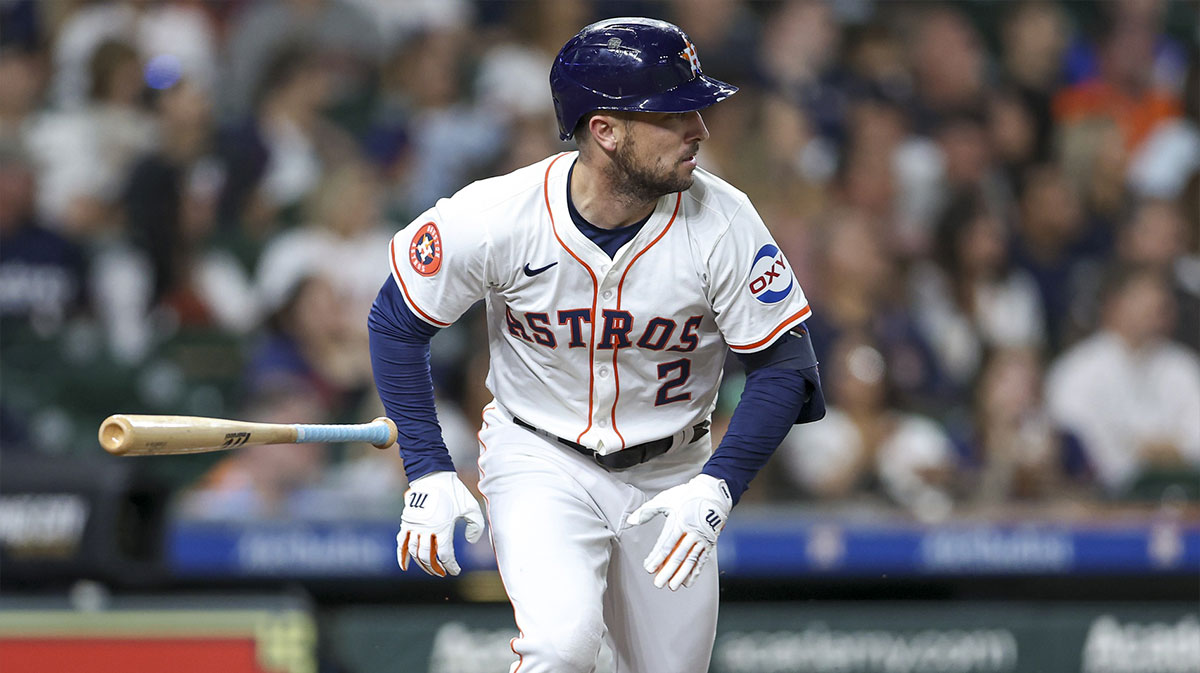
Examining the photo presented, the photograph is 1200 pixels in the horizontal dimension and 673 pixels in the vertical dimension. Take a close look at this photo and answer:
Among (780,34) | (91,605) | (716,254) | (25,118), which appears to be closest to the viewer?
(716,254)

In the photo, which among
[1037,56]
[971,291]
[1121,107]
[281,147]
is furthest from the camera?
[1037,56]

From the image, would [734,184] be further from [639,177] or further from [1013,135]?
[639,177]

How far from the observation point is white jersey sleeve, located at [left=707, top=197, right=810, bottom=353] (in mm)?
3332

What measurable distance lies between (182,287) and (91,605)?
232 cm

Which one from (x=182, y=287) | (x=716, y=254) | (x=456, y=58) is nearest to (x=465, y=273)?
(x=716, y=254)

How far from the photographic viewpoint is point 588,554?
11.0 ft

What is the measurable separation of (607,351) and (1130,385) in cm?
390

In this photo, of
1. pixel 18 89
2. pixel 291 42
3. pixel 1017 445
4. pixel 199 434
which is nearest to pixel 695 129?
pixel 199 434

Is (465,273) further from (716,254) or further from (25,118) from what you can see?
(25,118)

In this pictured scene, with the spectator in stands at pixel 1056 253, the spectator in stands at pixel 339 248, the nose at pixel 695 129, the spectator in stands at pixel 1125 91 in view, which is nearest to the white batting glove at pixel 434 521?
the nose at pixel 695 129

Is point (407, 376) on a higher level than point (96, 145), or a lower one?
higher

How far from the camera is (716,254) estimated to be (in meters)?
3.33

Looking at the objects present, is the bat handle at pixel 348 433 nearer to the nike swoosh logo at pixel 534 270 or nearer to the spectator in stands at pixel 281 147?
the nike swoosh logo at pixel 534 270

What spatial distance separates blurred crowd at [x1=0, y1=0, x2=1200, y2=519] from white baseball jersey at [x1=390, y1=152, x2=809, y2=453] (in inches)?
95.4
